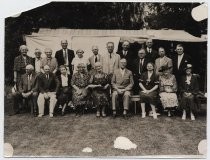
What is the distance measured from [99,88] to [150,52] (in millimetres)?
1346

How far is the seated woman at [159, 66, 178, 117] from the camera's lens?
30.6 feet

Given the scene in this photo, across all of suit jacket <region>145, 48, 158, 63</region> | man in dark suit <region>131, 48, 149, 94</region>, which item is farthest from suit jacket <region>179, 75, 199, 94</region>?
man in dark suit <region>131, 48, 149, 94</region>

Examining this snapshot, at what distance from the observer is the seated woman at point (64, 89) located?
9422 millimetres

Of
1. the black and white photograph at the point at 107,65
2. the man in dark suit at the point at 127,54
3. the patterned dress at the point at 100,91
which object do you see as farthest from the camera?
the man in dark suit at the point at 127,54

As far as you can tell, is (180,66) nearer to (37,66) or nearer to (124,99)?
(124,99)

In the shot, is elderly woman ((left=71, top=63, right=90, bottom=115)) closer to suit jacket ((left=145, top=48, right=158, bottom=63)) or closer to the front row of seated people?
the front row of seated people

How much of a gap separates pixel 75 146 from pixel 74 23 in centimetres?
260

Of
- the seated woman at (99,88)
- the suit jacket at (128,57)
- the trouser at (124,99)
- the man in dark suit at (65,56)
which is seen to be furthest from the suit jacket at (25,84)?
the suit jacket at (128,57)

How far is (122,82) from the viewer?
938 cm

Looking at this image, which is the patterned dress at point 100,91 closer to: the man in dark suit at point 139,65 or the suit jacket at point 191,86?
the man in dark suit at point 139,65

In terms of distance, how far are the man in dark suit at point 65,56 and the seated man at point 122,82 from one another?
3.21 ft

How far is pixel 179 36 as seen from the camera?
965 cm

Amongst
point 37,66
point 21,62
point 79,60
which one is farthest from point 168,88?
point 21,62

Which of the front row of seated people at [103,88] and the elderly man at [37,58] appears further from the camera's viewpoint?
the elderly man at [37,58]
